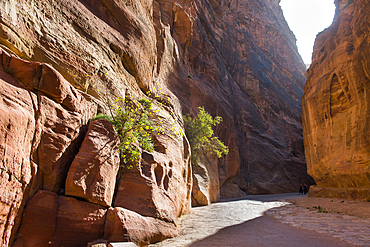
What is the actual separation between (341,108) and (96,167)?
19608 millimetres

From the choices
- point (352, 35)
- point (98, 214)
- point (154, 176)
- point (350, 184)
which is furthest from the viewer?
point (352, 35)

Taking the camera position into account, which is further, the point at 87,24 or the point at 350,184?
the point at 350,184

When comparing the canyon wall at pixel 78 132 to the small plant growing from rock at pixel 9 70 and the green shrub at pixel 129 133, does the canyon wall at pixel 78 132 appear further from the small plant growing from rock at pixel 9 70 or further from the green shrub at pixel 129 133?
the green shrub at pixel 129 133

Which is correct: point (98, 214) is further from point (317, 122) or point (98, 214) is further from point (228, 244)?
point (317, 122)

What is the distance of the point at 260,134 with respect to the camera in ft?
129

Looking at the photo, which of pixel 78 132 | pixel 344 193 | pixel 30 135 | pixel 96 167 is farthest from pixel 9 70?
pixel 344 193

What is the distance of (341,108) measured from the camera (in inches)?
695

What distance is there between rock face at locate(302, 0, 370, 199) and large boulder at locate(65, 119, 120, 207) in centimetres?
1546

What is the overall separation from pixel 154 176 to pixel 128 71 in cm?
625

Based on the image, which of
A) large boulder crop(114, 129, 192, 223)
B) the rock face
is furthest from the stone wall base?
large boulder crop(114, 129, 192, 223)

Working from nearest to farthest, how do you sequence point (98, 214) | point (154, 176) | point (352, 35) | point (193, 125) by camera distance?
point (98, 214) < point (154, 176) < point (352, 35) < point (193, 125)

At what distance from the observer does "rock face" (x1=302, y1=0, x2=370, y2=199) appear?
14625 millimetres

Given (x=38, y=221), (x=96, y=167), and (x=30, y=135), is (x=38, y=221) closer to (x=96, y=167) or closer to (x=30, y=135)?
(x=96, y=167)

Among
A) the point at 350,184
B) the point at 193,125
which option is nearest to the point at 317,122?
the point at 350,184
